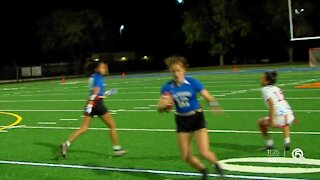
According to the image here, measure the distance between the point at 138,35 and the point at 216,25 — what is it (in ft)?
53.7

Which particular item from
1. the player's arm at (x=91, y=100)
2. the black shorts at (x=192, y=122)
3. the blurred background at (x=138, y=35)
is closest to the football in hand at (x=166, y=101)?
the black shorts at (x=192, y=122)

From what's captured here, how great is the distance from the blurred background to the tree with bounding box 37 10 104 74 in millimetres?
113

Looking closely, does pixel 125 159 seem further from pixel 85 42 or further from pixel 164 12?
pixel 164 12

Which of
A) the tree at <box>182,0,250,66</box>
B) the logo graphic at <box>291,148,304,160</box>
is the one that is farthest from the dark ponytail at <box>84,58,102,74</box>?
the tree at <box>182,0,250,66</box>

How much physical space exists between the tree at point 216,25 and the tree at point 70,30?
1070 cm

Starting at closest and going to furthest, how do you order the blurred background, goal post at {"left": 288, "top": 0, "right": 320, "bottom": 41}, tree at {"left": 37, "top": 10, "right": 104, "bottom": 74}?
goal post at {"left": 288, "top": 0, "right": 320, "bottom": 41} < the blurred background < tree at {"left": 37, "top": 10, "right": 104, "bottom": 74}

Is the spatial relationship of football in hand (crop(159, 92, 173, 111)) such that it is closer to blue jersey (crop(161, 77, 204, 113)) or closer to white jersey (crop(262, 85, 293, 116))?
blue jersey (crop(161, 77, 204, 113))

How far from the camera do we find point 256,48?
67875 millimetres

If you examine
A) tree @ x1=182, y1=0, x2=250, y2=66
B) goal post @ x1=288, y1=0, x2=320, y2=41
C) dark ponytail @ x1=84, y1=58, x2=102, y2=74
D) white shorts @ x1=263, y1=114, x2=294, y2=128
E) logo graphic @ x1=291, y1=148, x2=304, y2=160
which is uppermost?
tree @ x1=182, y1=0, x2=250, y2=66

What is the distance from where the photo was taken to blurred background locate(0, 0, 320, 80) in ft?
199

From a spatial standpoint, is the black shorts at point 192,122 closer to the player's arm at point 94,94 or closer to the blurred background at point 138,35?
the player's arm at point 94,94

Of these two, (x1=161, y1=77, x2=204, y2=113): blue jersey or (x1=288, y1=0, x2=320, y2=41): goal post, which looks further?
(x1=288, y1=0, x2=320, y2=41): goal post

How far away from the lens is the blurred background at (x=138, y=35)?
6062 cm

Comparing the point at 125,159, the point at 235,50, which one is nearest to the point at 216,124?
the point at 125,159
